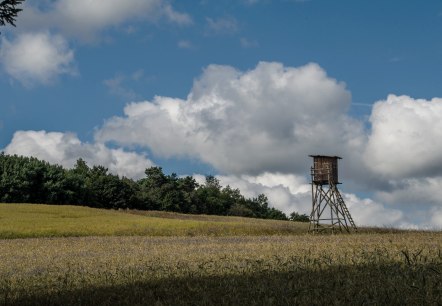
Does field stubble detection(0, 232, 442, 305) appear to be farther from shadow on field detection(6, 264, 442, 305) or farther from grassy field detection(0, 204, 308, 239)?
grassy field detection(0, 204, 308, 239)

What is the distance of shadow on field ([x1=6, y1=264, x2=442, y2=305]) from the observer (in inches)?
325

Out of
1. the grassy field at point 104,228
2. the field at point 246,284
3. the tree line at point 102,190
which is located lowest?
the field at point 246,284

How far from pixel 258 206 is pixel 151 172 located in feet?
119

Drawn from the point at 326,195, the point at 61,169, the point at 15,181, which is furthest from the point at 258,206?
the point at 326,195

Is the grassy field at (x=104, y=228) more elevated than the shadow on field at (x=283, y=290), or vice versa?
the grassy field at (x=104, y=228)

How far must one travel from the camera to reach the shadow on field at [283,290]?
827cm

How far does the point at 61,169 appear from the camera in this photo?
105 m

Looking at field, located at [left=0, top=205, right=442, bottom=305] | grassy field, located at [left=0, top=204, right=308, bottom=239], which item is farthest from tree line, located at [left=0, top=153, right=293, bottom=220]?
field, located at [left=0, top=205, right=442, bottom=305]

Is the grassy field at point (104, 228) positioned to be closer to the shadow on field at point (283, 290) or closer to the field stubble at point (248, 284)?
the field stubble at point (248, 284)

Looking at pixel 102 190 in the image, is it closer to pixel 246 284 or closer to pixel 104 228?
pixel 104 228

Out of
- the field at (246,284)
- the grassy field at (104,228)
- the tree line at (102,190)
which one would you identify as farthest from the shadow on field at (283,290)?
the tree line at (102,190)

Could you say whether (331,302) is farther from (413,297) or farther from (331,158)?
(331,158)

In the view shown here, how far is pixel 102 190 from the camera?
371 ft

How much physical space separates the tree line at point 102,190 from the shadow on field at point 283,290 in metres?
88.8
